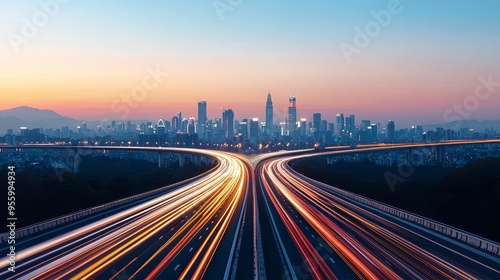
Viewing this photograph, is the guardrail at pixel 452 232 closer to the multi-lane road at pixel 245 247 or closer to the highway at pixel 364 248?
the multi-lane road at pixel 245 247

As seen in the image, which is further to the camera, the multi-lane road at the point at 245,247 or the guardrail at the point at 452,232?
the guardrail at the point at 452,232

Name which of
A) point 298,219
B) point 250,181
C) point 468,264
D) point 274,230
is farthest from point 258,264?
point 250,181

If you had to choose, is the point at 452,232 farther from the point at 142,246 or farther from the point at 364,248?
the point at 142,246

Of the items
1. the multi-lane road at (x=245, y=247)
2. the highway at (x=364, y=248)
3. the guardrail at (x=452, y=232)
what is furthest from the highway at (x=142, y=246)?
the guardrail at (x=452, y=232)

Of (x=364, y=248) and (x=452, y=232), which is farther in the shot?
(x=452, y=232)

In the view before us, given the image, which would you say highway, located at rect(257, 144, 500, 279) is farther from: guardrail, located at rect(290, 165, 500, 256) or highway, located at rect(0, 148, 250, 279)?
highway, located at rect(0, 148, 250, 279)

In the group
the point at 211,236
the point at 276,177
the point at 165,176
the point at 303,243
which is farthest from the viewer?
the point at 165,176

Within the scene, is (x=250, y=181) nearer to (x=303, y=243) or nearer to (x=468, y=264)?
(x=303, y=243)

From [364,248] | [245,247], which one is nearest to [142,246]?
[245,247]
